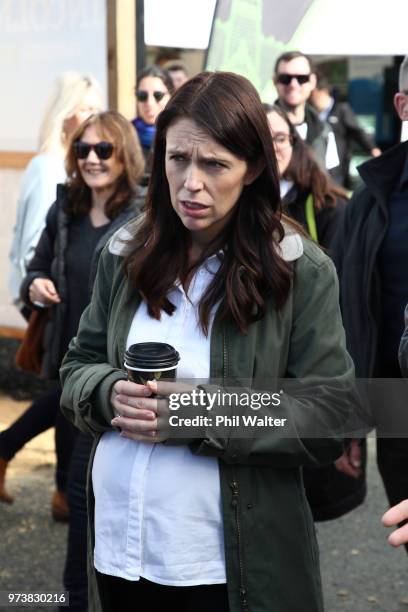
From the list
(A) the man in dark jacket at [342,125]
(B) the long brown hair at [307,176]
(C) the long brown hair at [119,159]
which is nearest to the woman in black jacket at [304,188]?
(B) the long brown hair at [307,176]

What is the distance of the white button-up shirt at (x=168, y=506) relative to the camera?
214 cm

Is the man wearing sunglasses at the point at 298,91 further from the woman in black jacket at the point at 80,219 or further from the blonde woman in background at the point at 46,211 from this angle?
the woman in black jacket at the point at 80,219

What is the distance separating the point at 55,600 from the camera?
3613 mm

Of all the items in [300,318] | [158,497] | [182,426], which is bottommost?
[158,497]

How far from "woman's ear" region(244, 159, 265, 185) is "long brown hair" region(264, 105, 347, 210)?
2053mm

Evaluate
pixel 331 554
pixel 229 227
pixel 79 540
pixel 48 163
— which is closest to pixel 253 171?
pixel 229 227

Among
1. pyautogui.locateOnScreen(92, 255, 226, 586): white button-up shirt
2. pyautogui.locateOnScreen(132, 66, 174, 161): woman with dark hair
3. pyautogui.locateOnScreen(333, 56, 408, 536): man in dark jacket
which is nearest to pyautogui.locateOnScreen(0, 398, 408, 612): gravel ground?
pyautogui.locateOnScreen(333, 56, 408, 536): man in dark jacket

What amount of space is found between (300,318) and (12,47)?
15.7 feet

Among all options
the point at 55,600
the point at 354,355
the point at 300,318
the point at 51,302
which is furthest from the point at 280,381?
the point at 51,302

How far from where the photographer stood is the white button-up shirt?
7.01 feet

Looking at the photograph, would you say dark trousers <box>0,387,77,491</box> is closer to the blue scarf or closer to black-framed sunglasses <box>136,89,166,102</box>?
the blue scarf

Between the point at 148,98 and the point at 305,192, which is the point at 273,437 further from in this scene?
the point at 148,98

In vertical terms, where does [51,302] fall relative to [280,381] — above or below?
below

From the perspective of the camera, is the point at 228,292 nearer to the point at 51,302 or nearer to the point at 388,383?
the point at 388,383
